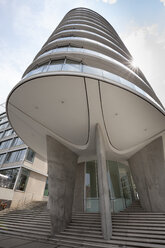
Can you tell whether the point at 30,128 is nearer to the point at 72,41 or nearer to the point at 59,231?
the point at 59,231

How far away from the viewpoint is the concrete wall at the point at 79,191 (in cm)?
1198

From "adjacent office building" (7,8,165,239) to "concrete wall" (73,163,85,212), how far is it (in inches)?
3.3

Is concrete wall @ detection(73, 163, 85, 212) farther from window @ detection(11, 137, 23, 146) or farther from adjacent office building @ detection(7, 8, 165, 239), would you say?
window @ detection(11, 137, 23, 146)

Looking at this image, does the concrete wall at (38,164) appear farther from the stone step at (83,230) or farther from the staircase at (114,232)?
the stone step at (83,230)

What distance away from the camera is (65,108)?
26.9 ft

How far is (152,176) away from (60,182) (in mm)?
6981

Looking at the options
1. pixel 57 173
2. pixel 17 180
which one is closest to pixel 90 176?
pixel 57 173

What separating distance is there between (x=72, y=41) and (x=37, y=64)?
12.2ft

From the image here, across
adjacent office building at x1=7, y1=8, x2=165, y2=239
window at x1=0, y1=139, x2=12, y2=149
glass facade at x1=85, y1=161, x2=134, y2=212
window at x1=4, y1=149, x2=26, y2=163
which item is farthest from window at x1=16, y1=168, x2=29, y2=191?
glass facade at x1=85, y1=161, x2=134, y2=212

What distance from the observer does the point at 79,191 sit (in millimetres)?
12805

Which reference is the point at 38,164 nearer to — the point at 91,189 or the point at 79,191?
the point at 79,191

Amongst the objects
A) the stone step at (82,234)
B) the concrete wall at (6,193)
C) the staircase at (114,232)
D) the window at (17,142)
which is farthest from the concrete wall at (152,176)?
the window at (17,142)

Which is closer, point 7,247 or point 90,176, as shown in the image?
point 7,247

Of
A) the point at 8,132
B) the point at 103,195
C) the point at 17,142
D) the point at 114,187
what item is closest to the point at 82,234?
the point at 103,195
